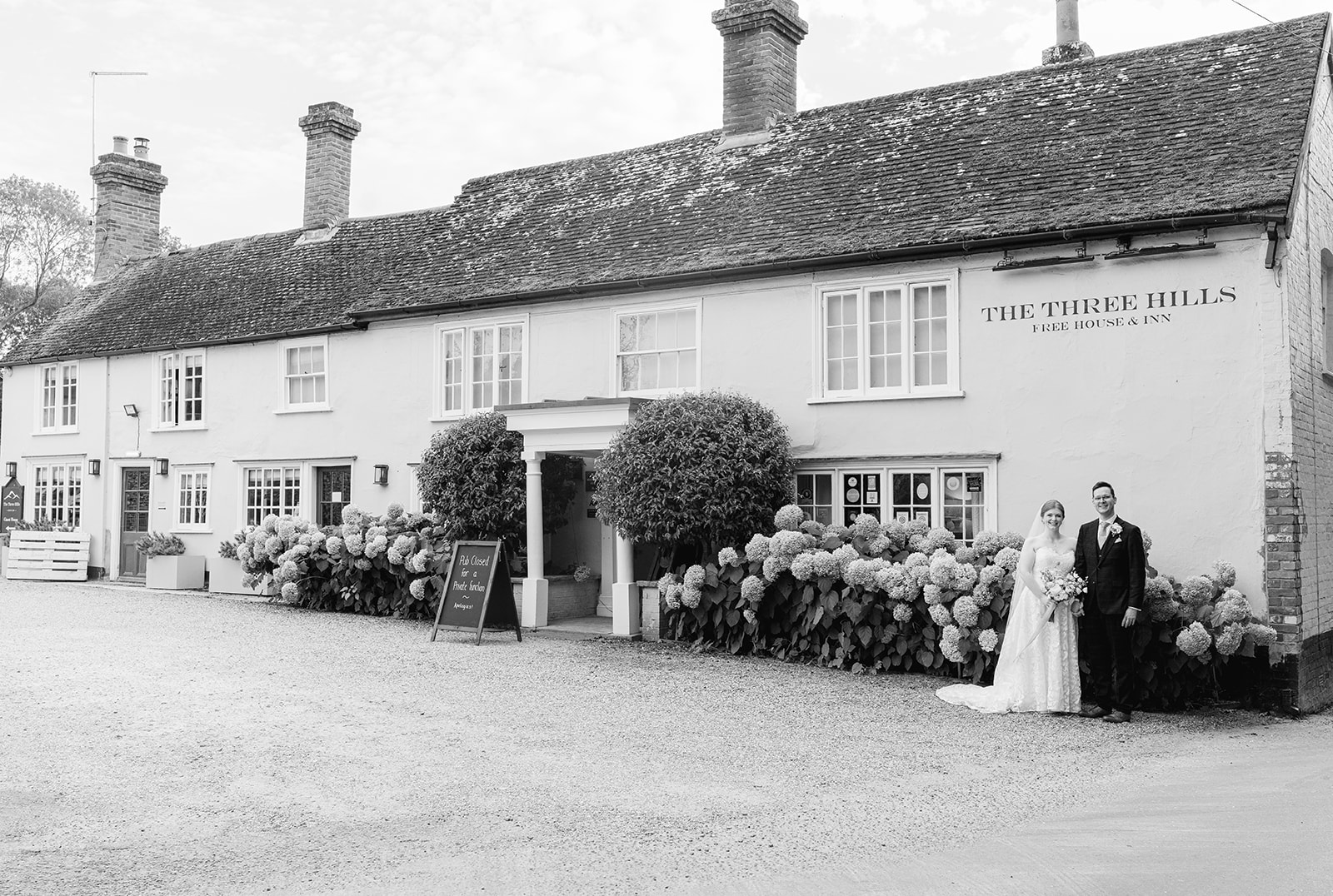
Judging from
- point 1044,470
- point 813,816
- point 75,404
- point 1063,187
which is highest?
point 1063,187

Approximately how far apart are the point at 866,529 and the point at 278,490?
39.2ft

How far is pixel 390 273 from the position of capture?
19.3 m

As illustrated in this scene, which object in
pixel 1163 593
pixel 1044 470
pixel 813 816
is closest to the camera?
pixel 813 816

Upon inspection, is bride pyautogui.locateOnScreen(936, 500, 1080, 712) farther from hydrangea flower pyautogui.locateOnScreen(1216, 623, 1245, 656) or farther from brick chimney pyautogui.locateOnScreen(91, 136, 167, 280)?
brick chimney pyautogui.locateOnScreen(91, 136, 167, 280)

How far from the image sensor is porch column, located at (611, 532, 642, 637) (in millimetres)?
14555

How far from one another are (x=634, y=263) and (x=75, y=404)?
1431cm

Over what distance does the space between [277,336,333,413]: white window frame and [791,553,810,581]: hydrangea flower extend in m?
10.3

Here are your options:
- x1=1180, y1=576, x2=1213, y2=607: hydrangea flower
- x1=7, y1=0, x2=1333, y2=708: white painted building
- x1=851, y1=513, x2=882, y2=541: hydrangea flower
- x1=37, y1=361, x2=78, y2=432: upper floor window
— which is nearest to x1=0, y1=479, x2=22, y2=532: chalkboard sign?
x1=37, y1=361, x2=78, y2=432: upper floor window

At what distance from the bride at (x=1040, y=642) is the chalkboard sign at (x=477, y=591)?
5.87 meters

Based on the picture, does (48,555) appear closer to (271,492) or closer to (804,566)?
(271,492)

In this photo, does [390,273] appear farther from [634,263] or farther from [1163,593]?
[1163,593]

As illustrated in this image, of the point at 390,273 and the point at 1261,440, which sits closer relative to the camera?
the point at 1261,440

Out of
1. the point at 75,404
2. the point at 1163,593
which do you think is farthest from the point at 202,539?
the point at 1163,593

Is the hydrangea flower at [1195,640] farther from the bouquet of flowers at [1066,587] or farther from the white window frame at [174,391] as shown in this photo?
the white window frame at [174,391]
